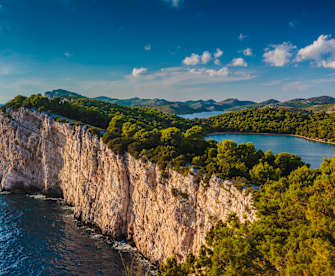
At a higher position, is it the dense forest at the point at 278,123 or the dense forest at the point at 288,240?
the dense forest at the point at 278,123

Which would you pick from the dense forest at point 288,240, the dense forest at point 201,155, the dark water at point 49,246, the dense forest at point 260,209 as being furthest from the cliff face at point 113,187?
the dense forest at point 288,240

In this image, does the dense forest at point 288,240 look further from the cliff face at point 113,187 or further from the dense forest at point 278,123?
the dense forest at point 278,123

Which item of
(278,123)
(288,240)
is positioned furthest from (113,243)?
(278,123)

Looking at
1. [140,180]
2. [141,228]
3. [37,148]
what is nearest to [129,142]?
[140,180]

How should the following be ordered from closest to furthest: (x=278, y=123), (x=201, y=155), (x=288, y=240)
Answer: (x=288, y=240)
(x=201, y=155)
(x=278, y=123)

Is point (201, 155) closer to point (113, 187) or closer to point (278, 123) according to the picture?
point (113, 187)
